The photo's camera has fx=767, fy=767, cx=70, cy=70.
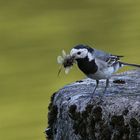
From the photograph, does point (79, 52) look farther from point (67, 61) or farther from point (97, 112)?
point (97, 112)

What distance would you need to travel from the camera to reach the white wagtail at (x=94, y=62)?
4.71 m

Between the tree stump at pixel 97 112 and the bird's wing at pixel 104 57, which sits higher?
the bird's wing at pixel 104 57

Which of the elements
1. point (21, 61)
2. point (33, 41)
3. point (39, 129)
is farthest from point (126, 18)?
point (39, 129)

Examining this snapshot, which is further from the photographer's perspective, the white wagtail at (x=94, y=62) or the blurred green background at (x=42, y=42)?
the blurred green background at (x=42, y=42)

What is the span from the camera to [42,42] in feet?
49.8

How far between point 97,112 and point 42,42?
10698 millimetres

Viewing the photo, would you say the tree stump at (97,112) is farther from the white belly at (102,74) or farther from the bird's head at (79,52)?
the bird's head at (79,52)

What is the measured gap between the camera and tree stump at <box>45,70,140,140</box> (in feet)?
14.2

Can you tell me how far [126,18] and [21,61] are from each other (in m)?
3.65

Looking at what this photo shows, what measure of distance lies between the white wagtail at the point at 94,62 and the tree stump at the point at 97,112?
121 millimetres

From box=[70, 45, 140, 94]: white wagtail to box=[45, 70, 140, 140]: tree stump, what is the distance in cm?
12

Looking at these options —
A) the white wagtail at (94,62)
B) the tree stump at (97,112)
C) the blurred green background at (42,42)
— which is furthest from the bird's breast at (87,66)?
the blurred green background at (42,42)

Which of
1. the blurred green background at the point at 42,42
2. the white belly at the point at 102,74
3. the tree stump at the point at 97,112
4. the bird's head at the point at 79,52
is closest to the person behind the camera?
the tree stump at the point at 97,112

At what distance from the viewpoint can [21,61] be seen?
45.3 feet
